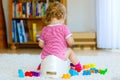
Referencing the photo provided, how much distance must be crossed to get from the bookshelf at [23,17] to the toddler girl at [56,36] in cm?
160

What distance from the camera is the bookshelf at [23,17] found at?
342cm

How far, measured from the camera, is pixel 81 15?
11.7ft

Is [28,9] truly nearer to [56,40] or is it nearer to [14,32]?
[14,32]

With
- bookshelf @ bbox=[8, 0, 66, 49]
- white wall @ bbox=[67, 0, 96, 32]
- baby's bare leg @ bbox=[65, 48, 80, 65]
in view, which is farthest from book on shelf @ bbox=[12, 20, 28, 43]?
baby's bare leg @ bbox=[65, 48, 80, 65]

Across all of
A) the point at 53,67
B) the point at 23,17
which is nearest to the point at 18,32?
the point at 23,17

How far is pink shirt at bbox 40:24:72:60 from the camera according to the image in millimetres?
1765

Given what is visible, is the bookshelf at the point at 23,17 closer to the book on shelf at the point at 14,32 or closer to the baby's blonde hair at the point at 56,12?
A: the book on shelf at the point at 14,32

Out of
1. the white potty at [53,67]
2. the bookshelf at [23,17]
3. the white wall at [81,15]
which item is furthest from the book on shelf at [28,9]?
the white potty at [53,67]

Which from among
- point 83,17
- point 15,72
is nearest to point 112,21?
point 83,17

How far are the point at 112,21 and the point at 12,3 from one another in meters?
1.23

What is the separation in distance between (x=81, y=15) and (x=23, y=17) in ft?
2.41

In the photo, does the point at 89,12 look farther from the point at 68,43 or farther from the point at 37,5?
the point at 68,43

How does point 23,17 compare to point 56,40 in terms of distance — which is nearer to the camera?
point 56,40

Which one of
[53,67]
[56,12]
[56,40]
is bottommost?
[53,67]
